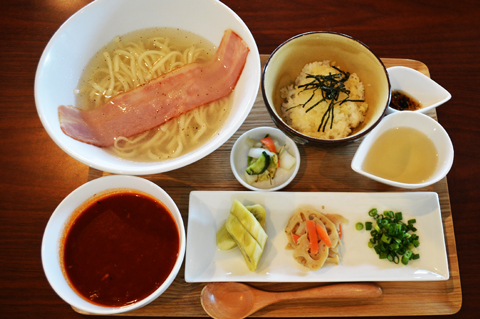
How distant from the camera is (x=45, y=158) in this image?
1.77 m

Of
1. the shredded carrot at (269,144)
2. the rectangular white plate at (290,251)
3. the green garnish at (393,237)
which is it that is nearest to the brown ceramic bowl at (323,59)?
the shredded carrot at (269,144)

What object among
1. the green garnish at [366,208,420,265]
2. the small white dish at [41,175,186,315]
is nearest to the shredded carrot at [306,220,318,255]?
the green garnish at [366,208,420,265]

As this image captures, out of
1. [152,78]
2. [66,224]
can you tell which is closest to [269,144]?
[152,78]

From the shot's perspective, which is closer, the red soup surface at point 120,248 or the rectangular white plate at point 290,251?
the red soup surface at point 120,248

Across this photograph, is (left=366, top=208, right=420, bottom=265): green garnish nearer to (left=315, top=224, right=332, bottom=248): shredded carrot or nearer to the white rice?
(left=315, top=224, right=332, bottom=248): shredded carrot

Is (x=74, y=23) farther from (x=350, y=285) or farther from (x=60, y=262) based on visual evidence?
(x=350, y=285)

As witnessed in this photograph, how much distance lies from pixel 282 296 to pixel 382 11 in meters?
1.91

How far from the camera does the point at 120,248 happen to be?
1396mm

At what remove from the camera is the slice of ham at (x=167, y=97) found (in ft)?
4.85

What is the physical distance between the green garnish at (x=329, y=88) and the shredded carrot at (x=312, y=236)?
Result: 0.47 meters

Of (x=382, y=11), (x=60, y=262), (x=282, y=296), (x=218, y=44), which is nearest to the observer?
(x=60, y=262)

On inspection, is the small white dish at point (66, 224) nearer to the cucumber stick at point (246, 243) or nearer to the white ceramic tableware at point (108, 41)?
the white ceramic tableware at point (108, 41)

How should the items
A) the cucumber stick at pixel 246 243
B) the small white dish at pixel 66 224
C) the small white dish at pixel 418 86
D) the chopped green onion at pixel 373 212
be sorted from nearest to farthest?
the small white dish at pixel 66 224 < the cucumber stick at pixel 246 243 < the chopped green onion at pixel 373 212 < the small white dish at pixel 418 86

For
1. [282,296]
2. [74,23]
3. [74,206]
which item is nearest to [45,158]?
[74,206]
